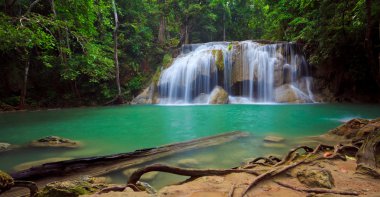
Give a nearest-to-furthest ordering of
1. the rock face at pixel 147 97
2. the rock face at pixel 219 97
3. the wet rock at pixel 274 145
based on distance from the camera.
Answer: the wet rock at pixel 274 145, the rock face at pixel 219 97, the rock face at pixel 147 97

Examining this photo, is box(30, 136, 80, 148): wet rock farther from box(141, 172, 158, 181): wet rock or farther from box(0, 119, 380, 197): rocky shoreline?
box(0, 119, 380, 197): rocky shoreline

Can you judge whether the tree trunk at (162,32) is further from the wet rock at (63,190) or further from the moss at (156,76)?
the wet rock at (63,190)

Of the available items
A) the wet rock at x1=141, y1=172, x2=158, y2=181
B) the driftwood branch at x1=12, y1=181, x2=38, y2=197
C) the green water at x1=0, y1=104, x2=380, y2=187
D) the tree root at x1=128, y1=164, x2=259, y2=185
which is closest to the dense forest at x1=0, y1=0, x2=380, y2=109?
the green water at x1=0, y1=104, x2=380, y2=187

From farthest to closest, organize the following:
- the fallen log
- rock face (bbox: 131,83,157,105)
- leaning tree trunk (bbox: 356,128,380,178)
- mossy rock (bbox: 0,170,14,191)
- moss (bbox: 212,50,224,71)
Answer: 1. rock face (bbox: 131,83,157,105)
2. moss (bbox: 212,50,224,71)
3. the fallen log
4. leaning tree trunk (bbox: 356,128,380,178)
5. mossy rock (bbox: 0,170,14,191)

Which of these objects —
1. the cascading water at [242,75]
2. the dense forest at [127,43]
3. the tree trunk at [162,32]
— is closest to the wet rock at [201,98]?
the cascading water at [242,75]

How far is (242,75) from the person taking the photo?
1847 centimetres

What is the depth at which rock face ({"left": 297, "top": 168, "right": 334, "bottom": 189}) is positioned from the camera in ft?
8.04

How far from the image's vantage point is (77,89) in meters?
19.0

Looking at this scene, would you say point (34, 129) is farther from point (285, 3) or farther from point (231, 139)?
point (285, 3)

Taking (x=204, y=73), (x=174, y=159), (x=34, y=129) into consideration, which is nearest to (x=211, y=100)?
(x=204, y=73)

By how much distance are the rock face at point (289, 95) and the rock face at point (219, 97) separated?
337 cm

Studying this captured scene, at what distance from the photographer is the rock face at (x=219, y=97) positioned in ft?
57.4

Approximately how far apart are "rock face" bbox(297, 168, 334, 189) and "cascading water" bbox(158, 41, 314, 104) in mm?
14899

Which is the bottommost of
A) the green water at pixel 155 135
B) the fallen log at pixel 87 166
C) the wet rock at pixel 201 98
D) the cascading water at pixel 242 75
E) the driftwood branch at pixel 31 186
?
the green water at pixel 155 135
